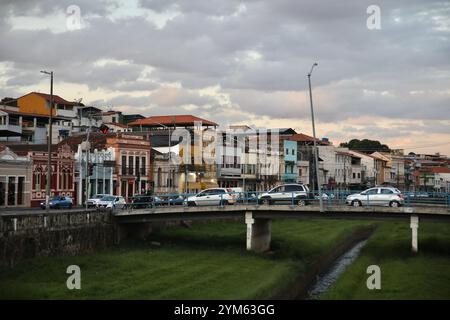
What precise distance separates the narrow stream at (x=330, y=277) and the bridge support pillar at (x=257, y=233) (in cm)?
600

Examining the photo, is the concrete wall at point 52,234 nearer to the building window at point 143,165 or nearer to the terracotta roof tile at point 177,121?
the building window at point 143,165

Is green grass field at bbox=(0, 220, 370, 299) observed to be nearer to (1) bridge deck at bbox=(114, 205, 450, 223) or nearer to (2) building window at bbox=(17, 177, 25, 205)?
(1) bridge deck at bbox=(114, 205, 450, 223)

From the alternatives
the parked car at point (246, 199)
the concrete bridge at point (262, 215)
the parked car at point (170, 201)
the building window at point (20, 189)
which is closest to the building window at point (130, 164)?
the parked car at point (170, 201)

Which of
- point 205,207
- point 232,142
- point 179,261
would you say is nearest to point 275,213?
point 205,207

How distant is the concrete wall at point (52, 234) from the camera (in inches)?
1656

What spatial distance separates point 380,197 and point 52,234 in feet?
89.7

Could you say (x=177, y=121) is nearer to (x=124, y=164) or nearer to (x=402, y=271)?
(x=124, y=164)

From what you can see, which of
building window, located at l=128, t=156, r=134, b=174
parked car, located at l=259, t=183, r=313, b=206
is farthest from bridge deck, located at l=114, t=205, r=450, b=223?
building window, located at l=128, t=156, r=134, b=174

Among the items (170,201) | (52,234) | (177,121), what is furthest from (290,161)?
(52,234)

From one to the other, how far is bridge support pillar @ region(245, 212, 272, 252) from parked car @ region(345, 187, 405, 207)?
7.38 metres

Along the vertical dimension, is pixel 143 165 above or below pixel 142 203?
above

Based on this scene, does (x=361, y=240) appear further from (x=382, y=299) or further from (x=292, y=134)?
(x=292, y=134)

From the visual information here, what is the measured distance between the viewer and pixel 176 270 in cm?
4381

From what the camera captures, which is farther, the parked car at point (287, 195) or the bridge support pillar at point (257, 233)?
the parked car at point (287, 195)
